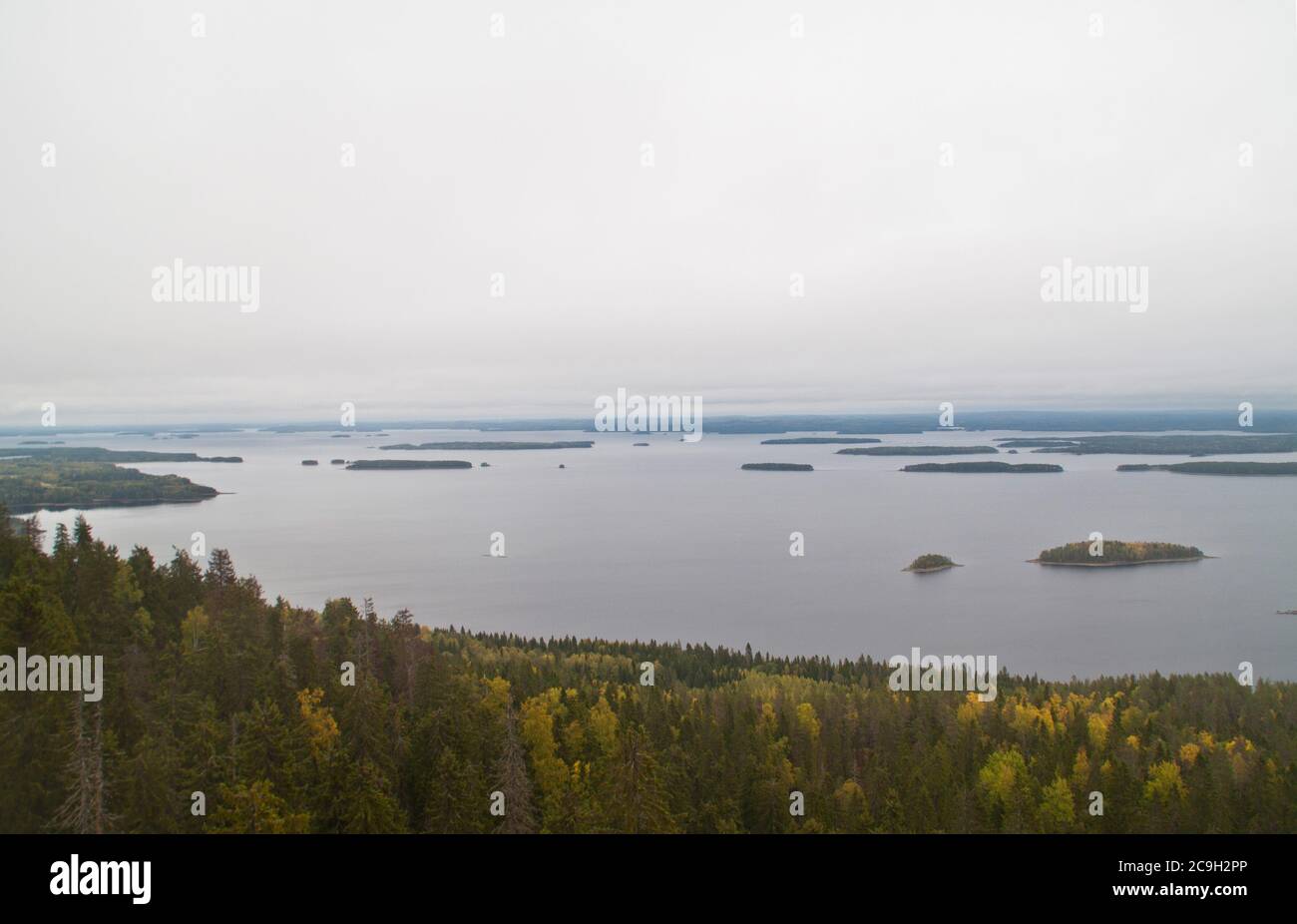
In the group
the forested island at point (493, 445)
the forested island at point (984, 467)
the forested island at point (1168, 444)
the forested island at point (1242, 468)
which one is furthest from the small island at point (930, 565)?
the forested island at point (493, 445)

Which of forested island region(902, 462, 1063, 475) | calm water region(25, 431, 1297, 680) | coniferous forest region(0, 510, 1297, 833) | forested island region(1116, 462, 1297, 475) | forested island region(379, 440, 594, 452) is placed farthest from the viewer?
forested island region(379, 440, 594, 452)

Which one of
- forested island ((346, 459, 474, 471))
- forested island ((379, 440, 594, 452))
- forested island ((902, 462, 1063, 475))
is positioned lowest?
forested island ((902, 462, 1063, 475))

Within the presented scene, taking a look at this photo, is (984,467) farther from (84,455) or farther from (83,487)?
(83,487)

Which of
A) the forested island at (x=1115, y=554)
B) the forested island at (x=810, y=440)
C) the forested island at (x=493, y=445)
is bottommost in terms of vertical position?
the forested island at (x=1115, y=554)

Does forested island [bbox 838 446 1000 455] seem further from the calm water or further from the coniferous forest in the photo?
the coniferous forest

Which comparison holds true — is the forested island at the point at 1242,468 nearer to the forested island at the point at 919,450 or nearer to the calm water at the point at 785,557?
the calm water at the point at 785,557

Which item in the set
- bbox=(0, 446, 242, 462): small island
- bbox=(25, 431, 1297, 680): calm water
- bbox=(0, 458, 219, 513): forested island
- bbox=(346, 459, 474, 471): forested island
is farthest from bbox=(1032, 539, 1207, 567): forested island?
bbox=(346, 459, 474, 471): forested island

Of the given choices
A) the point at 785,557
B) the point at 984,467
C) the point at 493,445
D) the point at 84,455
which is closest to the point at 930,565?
the point at 785,557

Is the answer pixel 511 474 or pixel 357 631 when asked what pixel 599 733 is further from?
pixel 511 474
